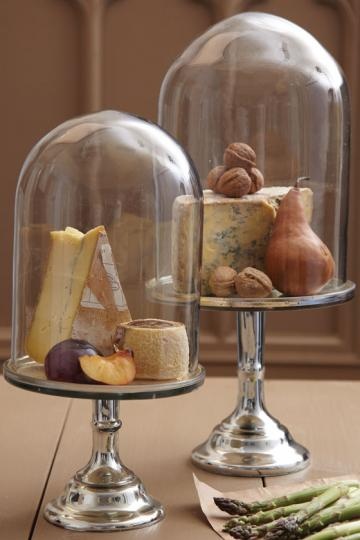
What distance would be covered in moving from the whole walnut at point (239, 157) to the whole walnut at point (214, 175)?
0.04 ft

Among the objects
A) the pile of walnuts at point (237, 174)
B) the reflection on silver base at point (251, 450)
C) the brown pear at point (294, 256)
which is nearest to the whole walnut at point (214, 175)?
the pile of walnuts at point (237, 174)

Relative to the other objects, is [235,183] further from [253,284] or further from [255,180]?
[253,284]

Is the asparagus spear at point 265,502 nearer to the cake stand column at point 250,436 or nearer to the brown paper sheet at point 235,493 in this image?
the brown paper sheet at point 235,493

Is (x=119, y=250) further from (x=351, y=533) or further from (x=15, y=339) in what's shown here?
(x=351, y=533)

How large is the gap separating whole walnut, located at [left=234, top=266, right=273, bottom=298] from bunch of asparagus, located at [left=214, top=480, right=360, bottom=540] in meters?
0.29

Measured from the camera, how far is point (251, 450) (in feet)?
5.26

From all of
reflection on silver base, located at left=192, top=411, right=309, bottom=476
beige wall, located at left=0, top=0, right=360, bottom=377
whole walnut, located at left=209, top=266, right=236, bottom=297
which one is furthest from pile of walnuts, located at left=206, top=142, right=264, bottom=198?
beige wall, located at left=0, top=0, right=360, bottom=377

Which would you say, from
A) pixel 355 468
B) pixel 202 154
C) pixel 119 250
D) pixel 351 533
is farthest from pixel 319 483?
pixel 202 154

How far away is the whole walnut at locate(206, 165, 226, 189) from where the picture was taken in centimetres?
162

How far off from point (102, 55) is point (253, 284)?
1685 mm

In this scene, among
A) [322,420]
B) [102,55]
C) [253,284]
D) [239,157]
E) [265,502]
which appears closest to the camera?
[265,502]

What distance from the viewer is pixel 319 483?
4.66 ft

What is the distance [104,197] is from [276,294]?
35cm

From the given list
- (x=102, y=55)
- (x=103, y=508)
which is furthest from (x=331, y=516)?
(x=102, y=55)
